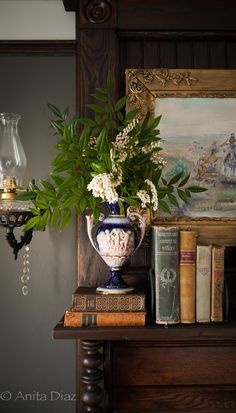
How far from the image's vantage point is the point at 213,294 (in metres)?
1.42

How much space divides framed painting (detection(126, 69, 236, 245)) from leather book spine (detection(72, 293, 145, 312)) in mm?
471

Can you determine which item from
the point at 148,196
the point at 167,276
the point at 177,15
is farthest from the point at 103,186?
the point at 177,15

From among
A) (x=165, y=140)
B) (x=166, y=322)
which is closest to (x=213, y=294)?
(x=166, y=322)

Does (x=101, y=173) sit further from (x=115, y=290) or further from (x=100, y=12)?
(x=100, y=12)

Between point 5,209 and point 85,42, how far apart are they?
770 millimetres

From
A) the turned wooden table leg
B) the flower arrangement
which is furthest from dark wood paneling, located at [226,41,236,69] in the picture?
the turned wooden table leg

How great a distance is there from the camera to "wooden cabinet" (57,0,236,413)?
4.59 ft

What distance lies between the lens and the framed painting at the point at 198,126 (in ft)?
5.82

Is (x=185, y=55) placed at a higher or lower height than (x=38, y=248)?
higher

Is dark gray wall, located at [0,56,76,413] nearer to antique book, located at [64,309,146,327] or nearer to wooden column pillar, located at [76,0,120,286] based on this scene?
wooden column pillar, located at [76,0,120,286]

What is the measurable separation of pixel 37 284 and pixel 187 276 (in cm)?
77

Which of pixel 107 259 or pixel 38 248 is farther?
pixel 38 248

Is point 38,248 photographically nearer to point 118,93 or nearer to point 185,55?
point 118,93

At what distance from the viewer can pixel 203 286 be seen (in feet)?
4.66
